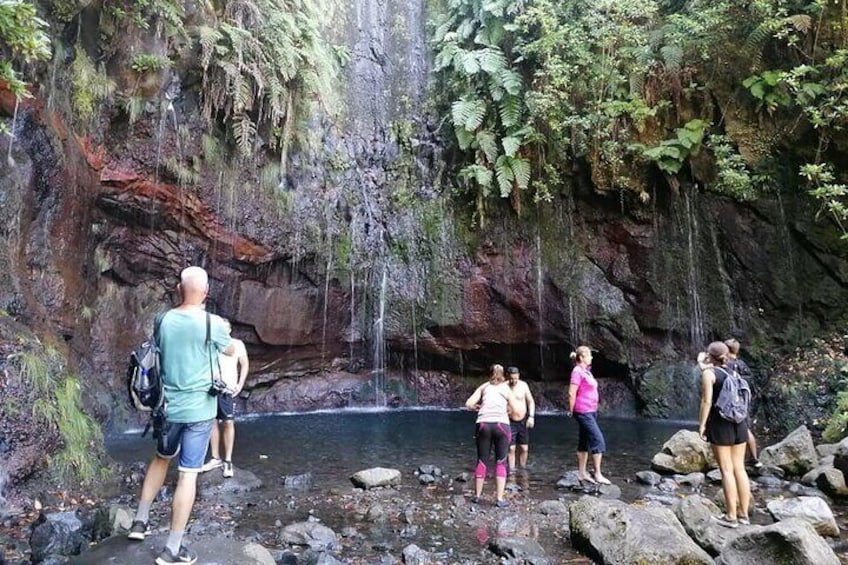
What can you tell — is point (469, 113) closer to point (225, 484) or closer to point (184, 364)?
point (225, 484)

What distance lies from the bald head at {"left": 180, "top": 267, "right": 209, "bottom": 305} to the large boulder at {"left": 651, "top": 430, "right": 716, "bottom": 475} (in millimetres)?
7107

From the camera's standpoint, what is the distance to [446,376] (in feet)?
58.0

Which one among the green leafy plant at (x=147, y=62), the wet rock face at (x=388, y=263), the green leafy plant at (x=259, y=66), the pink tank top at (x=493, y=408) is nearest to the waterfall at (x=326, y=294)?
the wet rock face at (x=388, y=263)

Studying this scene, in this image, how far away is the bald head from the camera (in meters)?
4.28

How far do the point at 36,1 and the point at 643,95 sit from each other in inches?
477

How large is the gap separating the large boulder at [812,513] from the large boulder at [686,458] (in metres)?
2.67

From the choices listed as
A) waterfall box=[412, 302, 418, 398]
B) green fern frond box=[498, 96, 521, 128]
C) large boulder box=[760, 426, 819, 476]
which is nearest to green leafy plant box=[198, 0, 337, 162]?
green fern frond box=[498, 96, 521, 128]

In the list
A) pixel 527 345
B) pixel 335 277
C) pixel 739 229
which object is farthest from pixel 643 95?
pixel 335 277

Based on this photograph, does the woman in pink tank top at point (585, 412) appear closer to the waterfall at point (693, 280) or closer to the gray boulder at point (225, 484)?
the gray boulder at point (225, 484)

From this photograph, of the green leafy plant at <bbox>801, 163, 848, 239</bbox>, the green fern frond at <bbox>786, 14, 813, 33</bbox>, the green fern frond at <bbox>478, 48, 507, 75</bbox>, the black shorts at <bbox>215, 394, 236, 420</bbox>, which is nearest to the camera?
the black shorts at <bbox>215, 394, 236, 420</bbox>

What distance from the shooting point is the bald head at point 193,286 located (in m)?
4.28

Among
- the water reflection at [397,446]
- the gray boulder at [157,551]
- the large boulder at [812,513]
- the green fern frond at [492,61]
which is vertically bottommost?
the water reflection at [397,446]

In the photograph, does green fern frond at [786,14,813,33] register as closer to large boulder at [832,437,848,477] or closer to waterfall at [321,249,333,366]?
large boulder at [832,437,848,477]

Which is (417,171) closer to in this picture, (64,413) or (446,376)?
(446,376)
